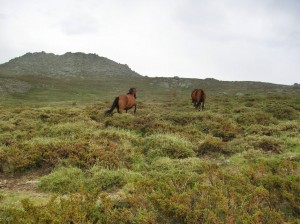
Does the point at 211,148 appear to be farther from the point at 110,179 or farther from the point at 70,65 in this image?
the point at 70,65

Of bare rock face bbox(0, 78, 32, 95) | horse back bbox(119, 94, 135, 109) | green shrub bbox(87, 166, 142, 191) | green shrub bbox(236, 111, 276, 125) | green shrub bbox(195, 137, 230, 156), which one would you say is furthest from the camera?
bare rock face bbox(0, 78, 32, 95)

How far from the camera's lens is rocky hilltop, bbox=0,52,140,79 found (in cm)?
11806

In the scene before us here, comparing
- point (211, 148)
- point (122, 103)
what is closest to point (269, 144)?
point (211, 148)

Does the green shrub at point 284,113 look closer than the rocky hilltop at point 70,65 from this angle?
Yes

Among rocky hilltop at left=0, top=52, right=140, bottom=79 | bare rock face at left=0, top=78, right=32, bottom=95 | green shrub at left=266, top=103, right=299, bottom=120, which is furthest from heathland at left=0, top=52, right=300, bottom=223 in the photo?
rocky hilltop at left=0, top=52, right=140, bottom=79

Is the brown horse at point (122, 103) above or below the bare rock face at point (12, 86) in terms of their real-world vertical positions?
above

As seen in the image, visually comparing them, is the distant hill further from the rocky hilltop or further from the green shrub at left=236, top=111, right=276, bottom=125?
the green shrub at left=236, top=111, right=276, bottom=125

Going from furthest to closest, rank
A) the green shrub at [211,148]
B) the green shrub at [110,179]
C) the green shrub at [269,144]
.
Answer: the green shrub at [211,148] < the green shrub at [269,144] < the green shrub at [110,179]

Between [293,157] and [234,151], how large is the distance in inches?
88.7

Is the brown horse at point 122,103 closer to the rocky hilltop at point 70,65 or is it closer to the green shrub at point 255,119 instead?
the green shrub at point 255,119

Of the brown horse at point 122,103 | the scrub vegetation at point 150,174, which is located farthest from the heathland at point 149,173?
the brown horse at point 122,103

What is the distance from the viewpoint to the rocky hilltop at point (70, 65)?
118056 mm

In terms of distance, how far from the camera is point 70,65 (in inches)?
5197

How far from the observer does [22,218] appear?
505 centimetres
